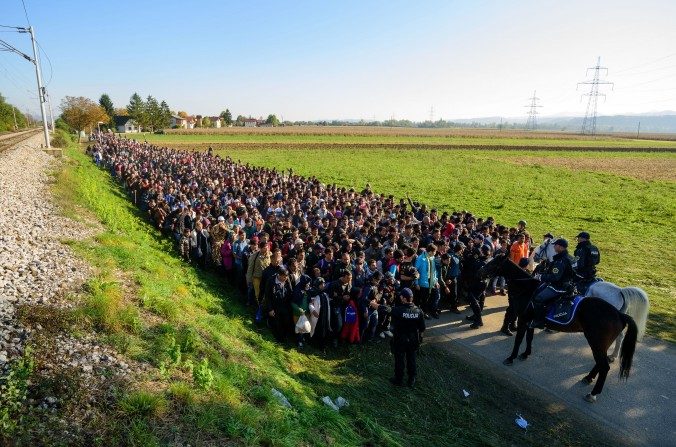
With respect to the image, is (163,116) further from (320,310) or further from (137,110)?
(320,310)

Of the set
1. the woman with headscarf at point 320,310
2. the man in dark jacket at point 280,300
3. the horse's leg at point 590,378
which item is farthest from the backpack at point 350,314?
the horse's leg at point 590,378

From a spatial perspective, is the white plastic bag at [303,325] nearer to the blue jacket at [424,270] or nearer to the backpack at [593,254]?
the blue jacket at [424,270]

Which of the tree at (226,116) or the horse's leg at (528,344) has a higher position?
the tree at (226,116)

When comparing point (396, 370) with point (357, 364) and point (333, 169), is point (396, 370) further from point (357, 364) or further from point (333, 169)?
point (333, 169)

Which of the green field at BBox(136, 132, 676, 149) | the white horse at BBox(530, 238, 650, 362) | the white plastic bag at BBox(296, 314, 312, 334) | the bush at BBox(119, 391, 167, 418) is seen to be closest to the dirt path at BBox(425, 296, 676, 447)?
the white horse at BBox(530, 238, 650, 362)

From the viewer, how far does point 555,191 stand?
29359mm

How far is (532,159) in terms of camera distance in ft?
172

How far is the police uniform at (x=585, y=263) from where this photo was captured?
28.6 ft

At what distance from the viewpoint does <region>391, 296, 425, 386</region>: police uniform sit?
7.10 m

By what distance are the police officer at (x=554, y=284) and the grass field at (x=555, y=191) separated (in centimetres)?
356

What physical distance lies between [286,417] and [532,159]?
55.2 metres

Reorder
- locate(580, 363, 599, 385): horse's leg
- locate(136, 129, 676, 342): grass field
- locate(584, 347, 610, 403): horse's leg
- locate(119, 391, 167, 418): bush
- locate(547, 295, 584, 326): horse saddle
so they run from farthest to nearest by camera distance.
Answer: locate(136, 129, 676, 342): grass field
locate(547, 295, 584, 326): horse saddle
locate(580, 363, 599, 385): horse's leg
locate(584, 347, 610, 403): horse's leg
locate(119, 391, 167, 418): bush

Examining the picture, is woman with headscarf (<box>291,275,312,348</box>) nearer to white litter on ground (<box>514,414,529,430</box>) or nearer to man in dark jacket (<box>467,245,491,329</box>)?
man in dark jacket (<box>467,245,491,329</box>)

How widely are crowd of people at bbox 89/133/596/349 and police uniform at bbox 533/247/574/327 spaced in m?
0.67
